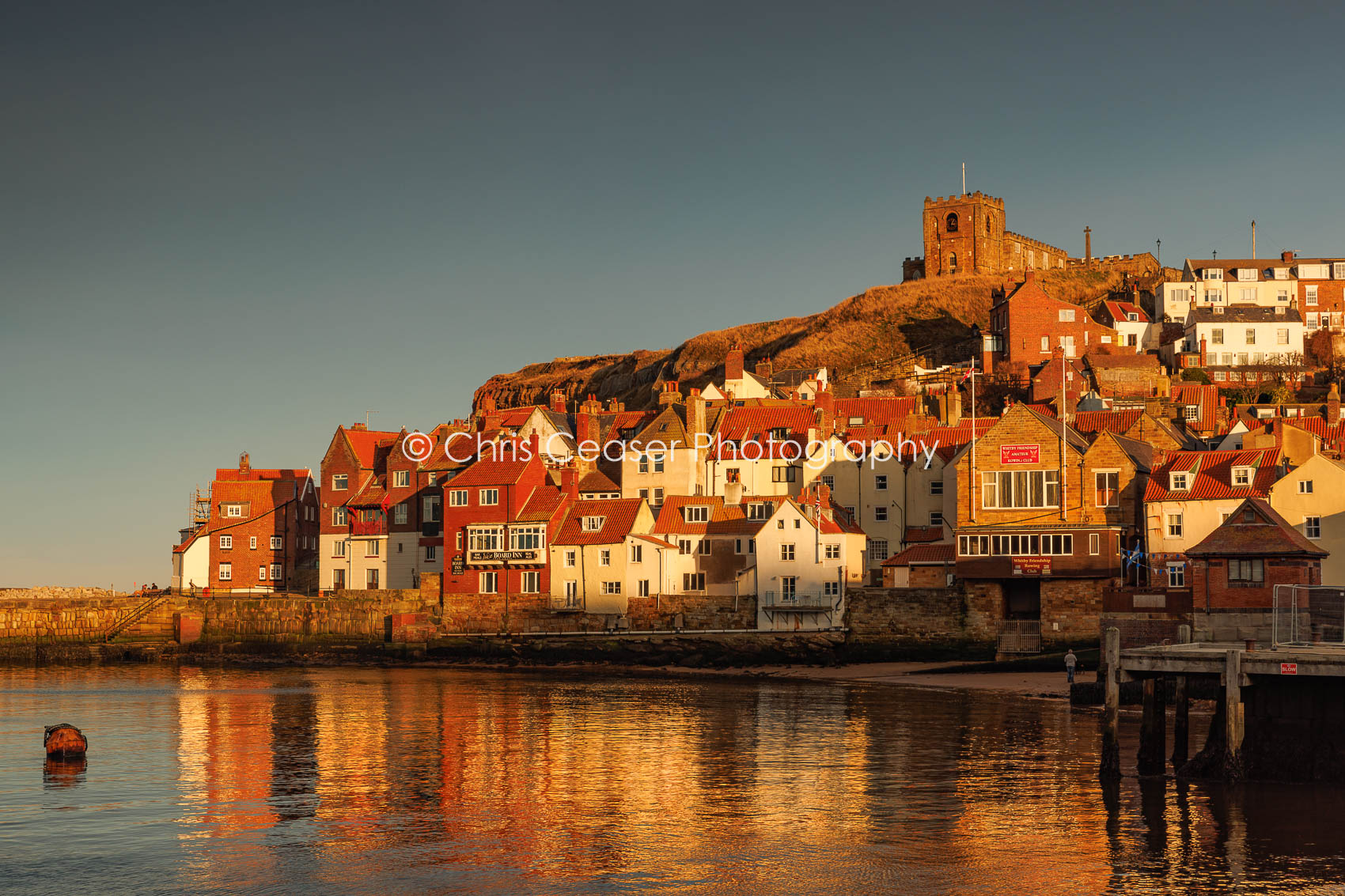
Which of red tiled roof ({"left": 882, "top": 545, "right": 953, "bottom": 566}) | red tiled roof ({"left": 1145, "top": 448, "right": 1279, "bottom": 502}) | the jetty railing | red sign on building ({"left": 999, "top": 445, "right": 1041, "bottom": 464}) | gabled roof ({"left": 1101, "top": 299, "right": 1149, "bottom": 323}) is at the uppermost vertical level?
gabled roof ({"left": 1101, "top": 299, "right": 1149, "bottom": 323})

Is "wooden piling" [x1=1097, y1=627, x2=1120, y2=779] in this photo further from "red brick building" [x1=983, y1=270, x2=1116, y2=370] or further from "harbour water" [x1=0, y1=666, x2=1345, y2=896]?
"red brick building" [x1=983, y1=270, x2=1116, y2=370]

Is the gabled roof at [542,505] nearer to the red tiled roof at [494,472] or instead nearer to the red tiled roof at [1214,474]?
the red tiled roof at [494,472]

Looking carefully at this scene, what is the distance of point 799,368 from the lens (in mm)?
131250

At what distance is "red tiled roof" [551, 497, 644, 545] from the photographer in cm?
8069

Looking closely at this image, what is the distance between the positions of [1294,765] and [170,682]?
55.5 metres

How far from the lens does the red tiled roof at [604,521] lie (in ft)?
265

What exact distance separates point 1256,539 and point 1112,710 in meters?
28.1

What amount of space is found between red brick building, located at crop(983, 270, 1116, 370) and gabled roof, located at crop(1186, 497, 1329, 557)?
5749 centimetres

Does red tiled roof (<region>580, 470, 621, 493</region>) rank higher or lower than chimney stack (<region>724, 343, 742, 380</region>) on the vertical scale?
lower

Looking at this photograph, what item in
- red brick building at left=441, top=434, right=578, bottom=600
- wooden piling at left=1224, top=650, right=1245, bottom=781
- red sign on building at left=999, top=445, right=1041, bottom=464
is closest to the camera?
wooden piling at left=1224, top=650, right=1245, bottom=781

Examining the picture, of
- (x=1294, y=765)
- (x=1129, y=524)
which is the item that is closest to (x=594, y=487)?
(x=1129, y=524)

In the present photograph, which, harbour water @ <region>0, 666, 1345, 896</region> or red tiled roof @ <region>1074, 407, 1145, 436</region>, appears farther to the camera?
red tiled roof @ <region>1074, 407, 1145, 436</region>

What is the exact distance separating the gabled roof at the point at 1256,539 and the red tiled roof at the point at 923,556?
16.1m

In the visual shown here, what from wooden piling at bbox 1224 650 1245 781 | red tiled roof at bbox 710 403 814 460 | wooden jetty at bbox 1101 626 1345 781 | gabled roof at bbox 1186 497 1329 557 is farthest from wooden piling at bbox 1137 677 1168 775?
red tiled roof at bbox 710 403 814 460
